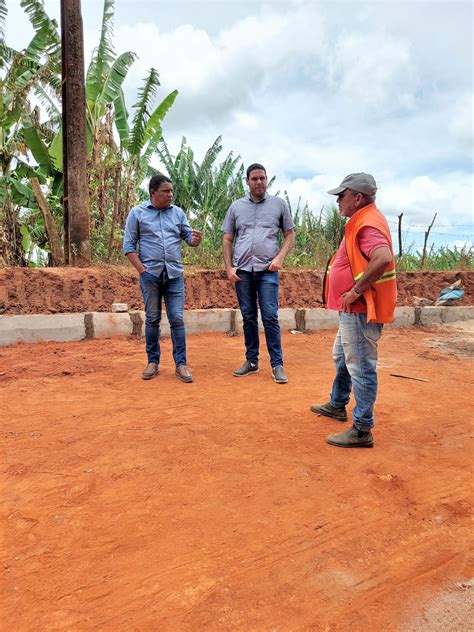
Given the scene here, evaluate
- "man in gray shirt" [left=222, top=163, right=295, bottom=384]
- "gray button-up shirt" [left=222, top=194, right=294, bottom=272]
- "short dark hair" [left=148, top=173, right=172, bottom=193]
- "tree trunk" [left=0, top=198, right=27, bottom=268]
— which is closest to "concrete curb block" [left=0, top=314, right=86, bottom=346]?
"short dark hair" [left=148, top=173, right=172, bottom=193]

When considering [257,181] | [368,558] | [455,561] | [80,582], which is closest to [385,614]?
[368,558]

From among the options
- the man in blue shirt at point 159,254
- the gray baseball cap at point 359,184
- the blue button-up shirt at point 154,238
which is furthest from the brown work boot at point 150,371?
the gray baseball cap at point 359,184

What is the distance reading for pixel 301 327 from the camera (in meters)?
7.59

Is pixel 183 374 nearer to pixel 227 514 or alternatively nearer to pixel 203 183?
pixel 227 514

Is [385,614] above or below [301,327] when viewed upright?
below

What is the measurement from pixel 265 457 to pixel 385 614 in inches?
49.9

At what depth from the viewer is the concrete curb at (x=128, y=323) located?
238 inches

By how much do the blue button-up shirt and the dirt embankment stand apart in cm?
267

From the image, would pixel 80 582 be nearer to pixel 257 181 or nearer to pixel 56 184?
pixel 257 181

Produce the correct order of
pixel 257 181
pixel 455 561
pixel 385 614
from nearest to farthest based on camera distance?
pixel 385 614 → pixel 455 561 → pixel 257 181

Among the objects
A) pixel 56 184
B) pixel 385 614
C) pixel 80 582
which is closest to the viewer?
pixel 385 614

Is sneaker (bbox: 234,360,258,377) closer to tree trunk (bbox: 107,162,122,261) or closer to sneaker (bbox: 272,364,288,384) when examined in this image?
sneaker (bbox: 272,364,288,384)

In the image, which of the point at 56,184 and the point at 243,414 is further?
the point at 56,184

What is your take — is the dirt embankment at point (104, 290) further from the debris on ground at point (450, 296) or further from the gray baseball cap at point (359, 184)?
the gray baseball cap at point (359, 184)
